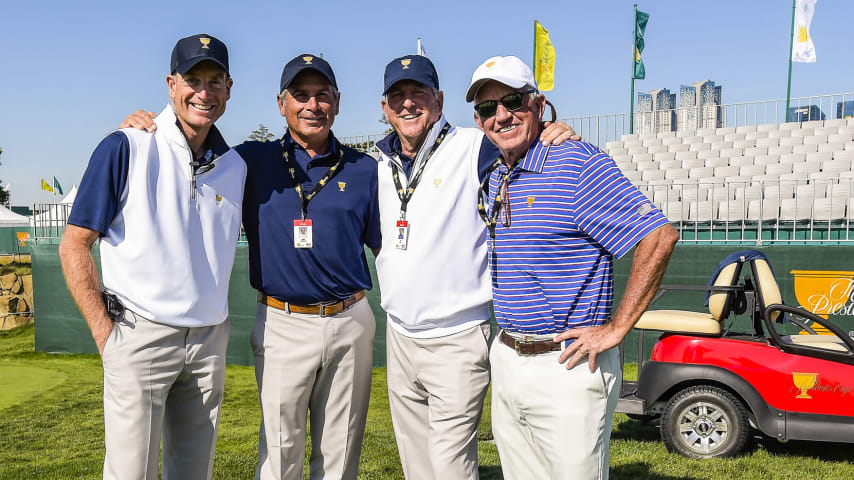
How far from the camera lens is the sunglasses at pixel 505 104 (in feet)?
9.12

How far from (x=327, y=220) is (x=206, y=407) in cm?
106

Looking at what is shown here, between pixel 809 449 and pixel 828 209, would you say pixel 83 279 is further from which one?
pixel 828 209

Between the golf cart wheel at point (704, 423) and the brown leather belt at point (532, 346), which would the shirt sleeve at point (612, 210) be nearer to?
the brown leather belt at point (532, 346)

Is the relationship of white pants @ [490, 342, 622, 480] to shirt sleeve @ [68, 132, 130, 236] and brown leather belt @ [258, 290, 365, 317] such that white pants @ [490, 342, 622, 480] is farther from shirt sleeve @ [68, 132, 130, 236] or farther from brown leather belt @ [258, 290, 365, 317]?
shirt sleeve @ [68, 132, 130, 236]

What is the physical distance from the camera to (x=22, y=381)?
11.3 meters

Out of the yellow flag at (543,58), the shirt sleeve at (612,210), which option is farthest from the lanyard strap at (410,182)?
the yellow flag at (543,58)

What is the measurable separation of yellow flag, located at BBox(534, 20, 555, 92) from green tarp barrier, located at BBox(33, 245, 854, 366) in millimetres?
10077

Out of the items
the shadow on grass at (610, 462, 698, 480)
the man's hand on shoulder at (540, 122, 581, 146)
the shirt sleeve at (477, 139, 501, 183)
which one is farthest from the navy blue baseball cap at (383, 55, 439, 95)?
the shadow on grass at (610, 462, 698, 480)

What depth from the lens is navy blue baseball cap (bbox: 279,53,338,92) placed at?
340cm

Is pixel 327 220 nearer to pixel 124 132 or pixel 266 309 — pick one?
pixel 266 309

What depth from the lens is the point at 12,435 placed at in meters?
7.91

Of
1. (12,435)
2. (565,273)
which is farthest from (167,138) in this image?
(12,435)

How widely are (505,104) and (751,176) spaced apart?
12.7 meters

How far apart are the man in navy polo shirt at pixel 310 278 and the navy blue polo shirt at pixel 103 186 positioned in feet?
2.34
